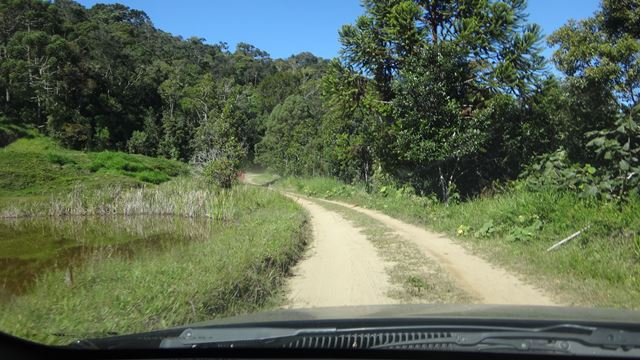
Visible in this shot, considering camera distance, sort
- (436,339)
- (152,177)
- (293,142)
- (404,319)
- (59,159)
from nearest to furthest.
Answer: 1. (436,339)
2. (404,319)
3. (59,159)
4. (152,177)
5. (293,142)

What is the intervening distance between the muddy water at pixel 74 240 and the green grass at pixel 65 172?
7.72 m

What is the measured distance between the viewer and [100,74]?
72250mm

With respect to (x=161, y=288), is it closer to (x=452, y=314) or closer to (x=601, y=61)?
(x=452, y=314)

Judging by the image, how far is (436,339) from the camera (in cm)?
309

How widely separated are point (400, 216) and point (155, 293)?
1276cm

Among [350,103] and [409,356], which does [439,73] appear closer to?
[350,103]

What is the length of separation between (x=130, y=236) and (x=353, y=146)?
16.6 metres

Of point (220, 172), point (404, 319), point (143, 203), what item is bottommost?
point (143, 203)

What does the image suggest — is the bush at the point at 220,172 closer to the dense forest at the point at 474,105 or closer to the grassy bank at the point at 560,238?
the dense forest at the point at 474,105

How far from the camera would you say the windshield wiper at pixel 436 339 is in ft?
9.42

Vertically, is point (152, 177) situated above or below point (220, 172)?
below

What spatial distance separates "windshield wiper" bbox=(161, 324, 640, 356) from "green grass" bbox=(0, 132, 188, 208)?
3111 centimetres

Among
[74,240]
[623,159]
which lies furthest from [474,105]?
[74,240]

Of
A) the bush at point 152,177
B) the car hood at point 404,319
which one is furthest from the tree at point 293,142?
the car hood at point 404,319
